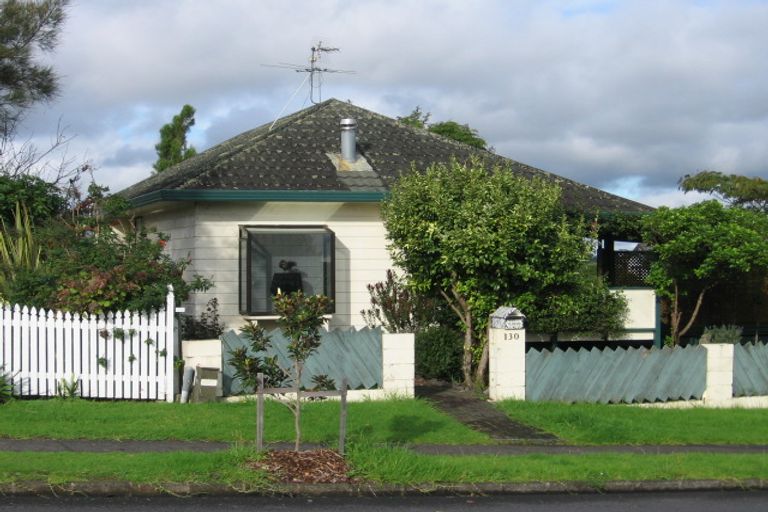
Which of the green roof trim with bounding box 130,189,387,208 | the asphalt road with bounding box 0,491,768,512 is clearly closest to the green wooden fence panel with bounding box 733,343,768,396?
the asphalt road with bounding box 0,491,768,512

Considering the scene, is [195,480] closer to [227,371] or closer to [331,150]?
[227,371]

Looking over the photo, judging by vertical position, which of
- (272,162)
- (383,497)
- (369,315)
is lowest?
(383,497)

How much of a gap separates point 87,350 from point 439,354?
17.2ft

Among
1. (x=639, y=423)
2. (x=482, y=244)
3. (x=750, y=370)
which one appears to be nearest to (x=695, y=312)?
(x=750, y=370)

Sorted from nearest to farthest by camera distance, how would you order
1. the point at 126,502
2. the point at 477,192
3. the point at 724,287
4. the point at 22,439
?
the point at 126,502, the point at 22,439, the point at 477,192, the point at 724,287

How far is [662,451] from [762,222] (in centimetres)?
726

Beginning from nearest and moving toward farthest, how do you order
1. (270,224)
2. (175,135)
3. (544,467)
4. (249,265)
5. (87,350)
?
(544,467)
(87,350)
(249,265)
(270,224)
(175,135)

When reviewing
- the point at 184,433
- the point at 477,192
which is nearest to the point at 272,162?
the point at 477,192

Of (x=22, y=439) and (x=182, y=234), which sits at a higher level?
(x=182, y=234)

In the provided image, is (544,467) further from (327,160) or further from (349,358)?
(327,160)

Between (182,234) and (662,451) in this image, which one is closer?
(662,451)

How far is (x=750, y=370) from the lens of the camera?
49.9ft

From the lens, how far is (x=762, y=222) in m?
17.5

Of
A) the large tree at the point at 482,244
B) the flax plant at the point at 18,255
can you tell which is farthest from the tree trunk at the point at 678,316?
the flax plant at the point at 18,255
